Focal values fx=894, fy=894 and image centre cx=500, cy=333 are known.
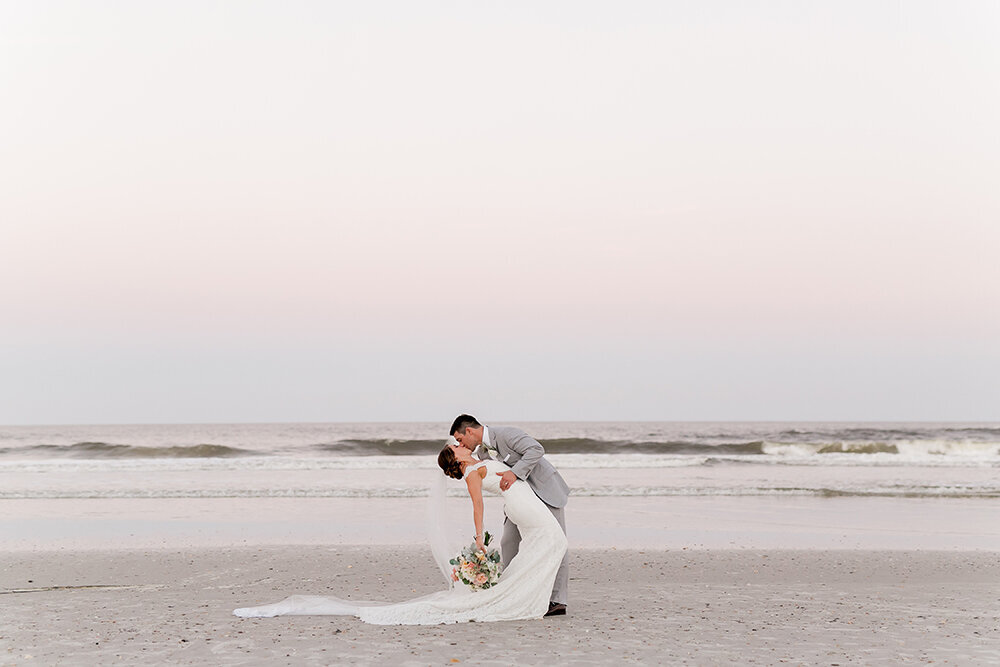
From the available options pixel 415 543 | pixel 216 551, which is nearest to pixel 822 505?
pixel 415 543

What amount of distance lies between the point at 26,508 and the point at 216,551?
7.76 m

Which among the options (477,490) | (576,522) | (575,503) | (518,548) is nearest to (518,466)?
(477,490)

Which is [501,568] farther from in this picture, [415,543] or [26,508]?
[26,508]

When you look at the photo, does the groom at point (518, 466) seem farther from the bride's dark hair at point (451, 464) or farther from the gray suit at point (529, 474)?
the bride's dark hair at point (451, 464)

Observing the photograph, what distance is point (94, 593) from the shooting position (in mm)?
9117

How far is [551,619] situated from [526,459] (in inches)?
54.3

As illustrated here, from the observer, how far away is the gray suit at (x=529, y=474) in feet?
25.4

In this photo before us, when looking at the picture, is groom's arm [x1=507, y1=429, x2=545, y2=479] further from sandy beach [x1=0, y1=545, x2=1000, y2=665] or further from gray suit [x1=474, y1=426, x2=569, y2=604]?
sandy beach [x1=0, y1=545, x2=1000, y2=665]

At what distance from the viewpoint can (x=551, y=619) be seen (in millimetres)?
7668

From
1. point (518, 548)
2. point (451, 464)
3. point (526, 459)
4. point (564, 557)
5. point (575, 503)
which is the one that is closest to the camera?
point (451, 464)

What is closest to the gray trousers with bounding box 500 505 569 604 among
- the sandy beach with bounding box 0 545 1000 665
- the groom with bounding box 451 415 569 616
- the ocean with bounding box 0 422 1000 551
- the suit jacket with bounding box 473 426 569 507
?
the groom with bounding box 451 415 569 616

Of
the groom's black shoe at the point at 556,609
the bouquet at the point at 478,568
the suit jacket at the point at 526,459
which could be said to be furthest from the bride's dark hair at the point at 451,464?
the groom's black shoe at the point at 556,609

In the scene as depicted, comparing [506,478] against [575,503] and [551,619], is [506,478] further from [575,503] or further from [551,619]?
[575,503]

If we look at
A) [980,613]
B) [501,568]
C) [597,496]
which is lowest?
[597,496]
